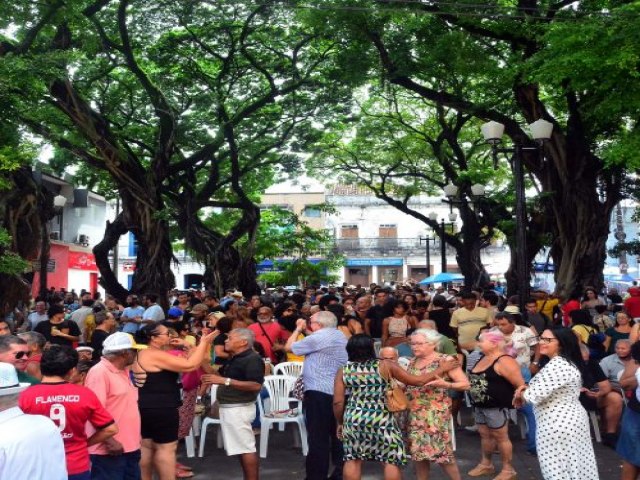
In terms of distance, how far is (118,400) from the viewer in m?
5.09

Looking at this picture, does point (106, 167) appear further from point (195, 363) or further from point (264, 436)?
point (195, 363)

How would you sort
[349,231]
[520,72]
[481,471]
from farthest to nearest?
[349,231] < [520,72] < [481,471]

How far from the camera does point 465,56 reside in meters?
16.6

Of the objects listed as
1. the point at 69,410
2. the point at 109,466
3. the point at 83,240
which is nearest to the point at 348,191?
the point at 83,240

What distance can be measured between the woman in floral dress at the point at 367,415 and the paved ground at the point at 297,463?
1.49 meters

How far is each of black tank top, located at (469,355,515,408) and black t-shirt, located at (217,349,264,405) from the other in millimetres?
2029

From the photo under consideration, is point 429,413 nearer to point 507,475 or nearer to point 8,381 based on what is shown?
point 507,475

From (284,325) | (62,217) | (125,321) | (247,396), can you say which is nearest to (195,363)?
(247,396)

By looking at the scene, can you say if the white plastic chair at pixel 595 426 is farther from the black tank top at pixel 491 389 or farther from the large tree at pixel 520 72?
the large tree at pixel 520 72

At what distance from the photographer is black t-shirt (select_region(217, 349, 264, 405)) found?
6.16m

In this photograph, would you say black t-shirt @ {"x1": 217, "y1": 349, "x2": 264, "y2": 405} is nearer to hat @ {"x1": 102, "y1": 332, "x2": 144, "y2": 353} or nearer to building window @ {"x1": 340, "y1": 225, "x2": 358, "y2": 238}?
hat @ {"x1": 102, "y1": 332, "x2": 144, "y2": 353}

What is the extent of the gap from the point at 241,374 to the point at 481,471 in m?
2.56

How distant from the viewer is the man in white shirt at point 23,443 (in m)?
3.04

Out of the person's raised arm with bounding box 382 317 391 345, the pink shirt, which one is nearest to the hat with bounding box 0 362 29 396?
the pink shirt
